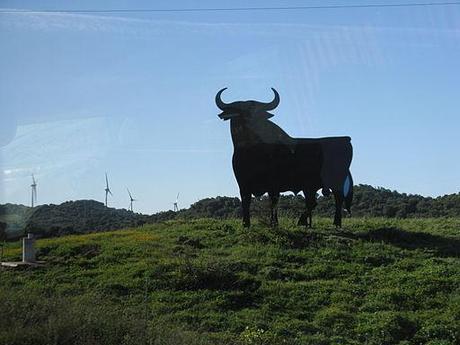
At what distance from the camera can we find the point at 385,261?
15.2m

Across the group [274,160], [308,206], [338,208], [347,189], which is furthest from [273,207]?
[347,189]

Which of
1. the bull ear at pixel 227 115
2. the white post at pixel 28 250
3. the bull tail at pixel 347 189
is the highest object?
the bull ear at pixel 227 115

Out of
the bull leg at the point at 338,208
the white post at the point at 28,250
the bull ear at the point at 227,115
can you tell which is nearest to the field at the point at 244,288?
the bull leg at the point at 338,208

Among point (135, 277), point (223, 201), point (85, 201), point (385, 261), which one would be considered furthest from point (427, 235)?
point (85, 201)

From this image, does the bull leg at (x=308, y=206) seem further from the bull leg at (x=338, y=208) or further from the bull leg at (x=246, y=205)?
the bull leg at (x=246, y=205)

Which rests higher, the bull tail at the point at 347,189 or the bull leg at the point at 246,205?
the bull tail at the point at 347,189

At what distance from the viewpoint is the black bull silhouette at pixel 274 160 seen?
19469 mm

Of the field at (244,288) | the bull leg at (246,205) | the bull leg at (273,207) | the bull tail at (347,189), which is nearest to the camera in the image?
the field at (244,288)

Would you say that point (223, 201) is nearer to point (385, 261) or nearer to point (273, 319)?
point (385, 261)

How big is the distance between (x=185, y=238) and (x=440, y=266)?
7137 mm

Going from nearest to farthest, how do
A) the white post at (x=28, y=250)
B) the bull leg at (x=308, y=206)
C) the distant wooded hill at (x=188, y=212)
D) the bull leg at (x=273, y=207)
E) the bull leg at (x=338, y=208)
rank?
the white post at (x=28, y=250), the bull leg at (x=273, y=207), the bull leg at (x=308, y=206), the bull leg at (x=338, y=208), the distant wooded hill at (x=188, y=212)

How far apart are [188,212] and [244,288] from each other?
76.9 ft

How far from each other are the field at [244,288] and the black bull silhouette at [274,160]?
3.86ft

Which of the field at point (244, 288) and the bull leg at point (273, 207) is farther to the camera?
the bull leg at point (273, 207)
